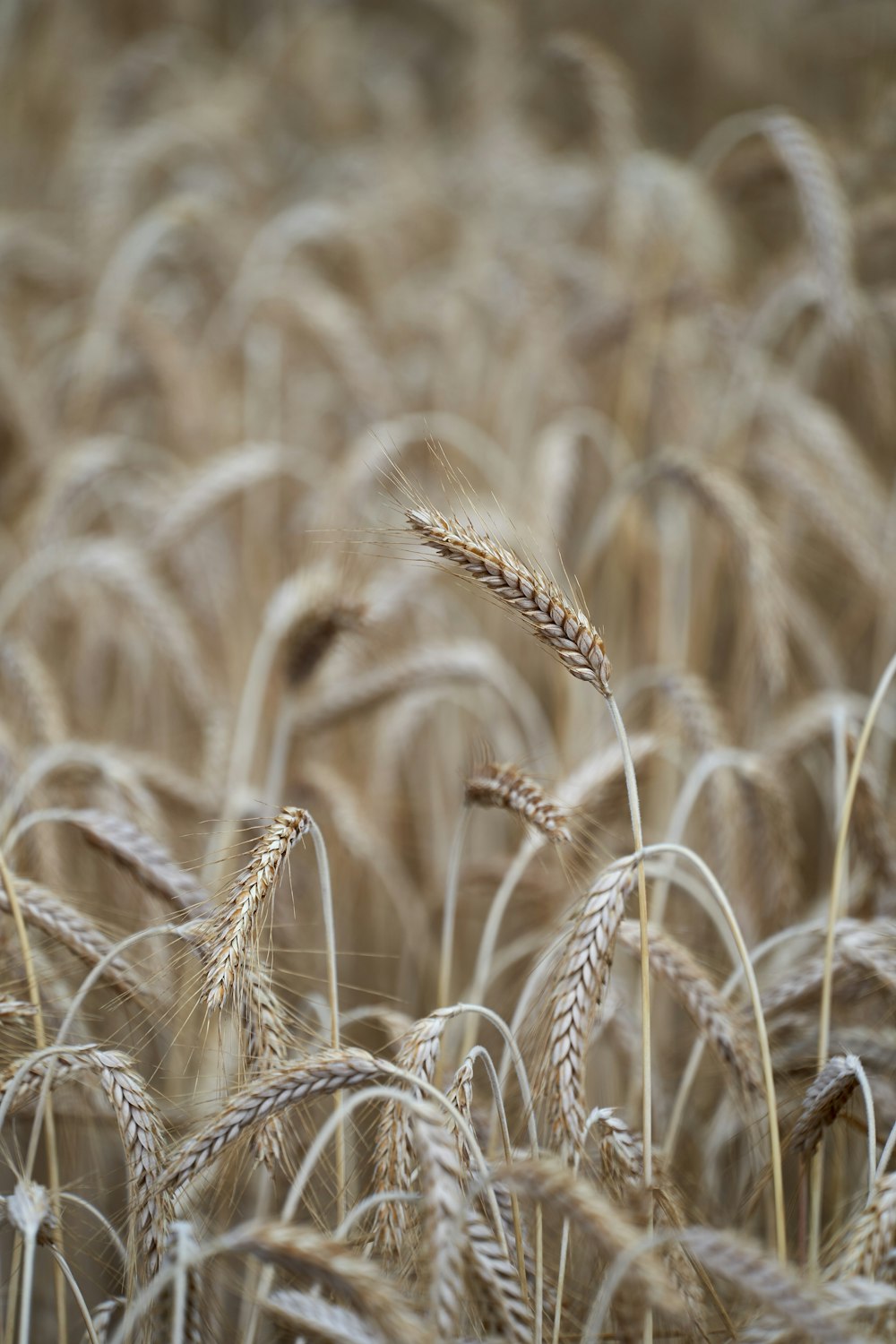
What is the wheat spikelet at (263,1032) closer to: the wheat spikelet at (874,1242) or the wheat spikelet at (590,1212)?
the wheat spikelet at (590,1212)

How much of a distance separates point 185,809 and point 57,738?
14.4 inches

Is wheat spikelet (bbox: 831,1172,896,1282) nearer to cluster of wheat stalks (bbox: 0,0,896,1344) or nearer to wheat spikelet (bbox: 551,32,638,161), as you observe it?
cluster of wheat stalks (bbox: 0,0,896,1344)

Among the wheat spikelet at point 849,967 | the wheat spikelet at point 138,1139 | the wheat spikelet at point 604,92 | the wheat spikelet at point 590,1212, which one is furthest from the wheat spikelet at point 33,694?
the wheat spikelet at point 604,92

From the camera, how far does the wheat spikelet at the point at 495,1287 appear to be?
112 cm

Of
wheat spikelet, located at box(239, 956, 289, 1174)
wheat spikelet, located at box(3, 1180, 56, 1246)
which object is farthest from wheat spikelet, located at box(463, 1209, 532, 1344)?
wheat spikelet, located at box(3, 1180, 56, 1246)

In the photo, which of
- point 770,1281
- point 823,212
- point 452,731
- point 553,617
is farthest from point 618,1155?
point 823,212

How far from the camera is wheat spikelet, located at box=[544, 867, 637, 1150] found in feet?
3.89

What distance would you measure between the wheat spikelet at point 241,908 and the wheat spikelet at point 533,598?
1.25 feet

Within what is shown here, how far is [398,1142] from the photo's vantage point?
3.93ft

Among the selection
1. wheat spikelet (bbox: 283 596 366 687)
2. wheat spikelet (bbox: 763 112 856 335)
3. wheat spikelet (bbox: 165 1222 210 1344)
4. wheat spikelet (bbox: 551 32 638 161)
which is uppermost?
wheat spikelet (bbox: 551 32 638 161)

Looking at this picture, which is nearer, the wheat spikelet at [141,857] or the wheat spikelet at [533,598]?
the wheat spikelet at [533,598]

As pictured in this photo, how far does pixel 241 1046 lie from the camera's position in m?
1.27

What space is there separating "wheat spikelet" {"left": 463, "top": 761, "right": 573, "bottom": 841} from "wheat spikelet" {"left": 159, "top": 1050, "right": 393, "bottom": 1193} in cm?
34

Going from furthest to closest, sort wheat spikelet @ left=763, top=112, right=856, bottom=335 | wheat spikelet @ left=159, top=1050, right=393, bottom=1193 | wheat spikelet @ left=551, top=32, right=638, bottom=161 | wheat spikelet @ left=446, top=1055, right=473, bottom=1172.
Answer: wheat spikelet @ left=551, top=32, right=638, bottom=161
wheat spikelet @ left=763, top=112, right=856, bottom=335
wheat spikelet @ left=446, top=1055, right=473, bottom=1172
wheat spikelet @ left=159, top=1050, right=393, bottom=1193
